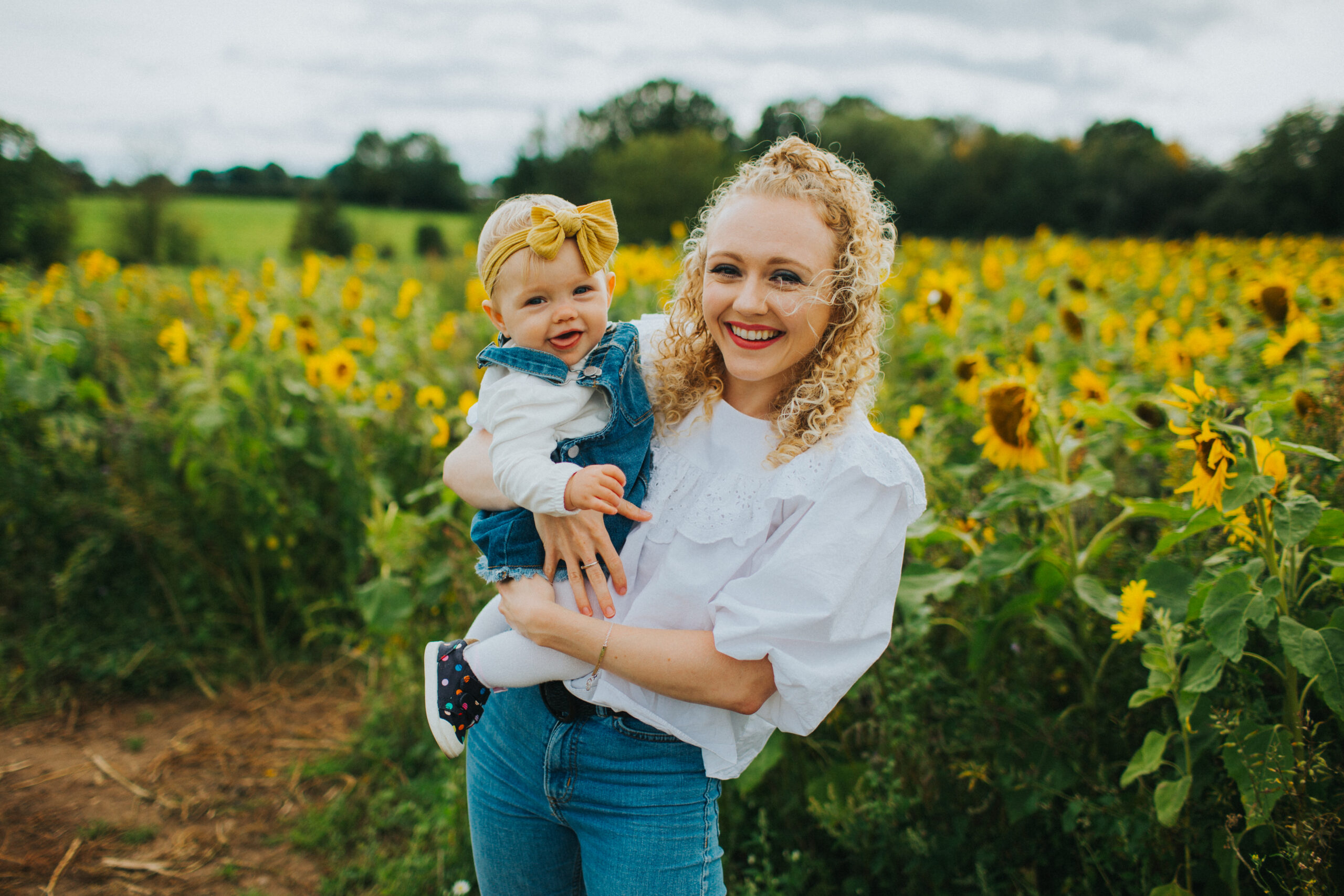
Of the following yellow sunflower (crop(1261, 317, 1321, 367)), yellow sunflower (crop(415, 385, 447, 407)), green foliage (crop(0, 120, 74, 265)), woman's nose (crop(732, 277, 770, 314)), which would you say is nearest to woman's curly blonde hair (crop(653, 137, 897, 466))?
woman's nose (crop(732, 277, 770, 314))

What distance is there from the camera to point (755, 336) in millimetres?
1400

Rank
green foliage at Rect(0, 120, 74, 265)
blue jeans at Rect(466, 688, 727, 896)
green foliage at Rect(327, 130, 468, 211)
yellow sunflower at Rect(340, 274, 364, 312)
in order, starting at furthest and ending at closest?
green foliage at Rect(327, 130, 468, 211), green foliage at Rect(0, 120, 74, 265), yellow sunflower at Rect(340, 274, 364, 312), blue jeans at Rect(466, 688, 727, 896)

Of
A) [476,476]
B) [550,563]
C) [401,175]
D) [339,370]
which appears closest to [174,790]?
[339,370]

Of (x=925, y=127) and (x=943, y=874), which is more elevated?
(x=925, y=127)

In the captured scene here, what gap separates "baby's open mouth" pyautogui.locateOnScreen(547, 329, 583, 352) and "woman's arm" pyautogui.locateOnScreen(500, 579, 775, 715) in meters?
0.55

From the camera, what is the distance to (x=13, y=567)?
358cm

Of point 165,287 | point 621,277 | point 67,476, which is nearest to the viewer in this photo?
point 67,476

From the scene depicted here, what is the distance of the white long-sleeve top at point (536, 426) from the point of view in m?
1.38

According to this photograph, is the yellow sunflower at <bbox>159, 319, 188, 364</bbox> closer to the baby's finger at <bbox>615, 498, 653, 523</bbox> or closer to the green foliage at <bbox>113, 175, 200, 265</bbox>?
the baby's finger at <bbox>615, 498, 653, 523</bbox>

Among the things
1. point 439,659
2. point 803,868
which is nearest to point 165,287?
point 439,659

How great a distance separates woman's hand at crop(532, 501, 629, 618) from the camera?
4.48ft

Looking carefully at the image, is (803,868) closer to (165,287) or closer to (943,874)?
(943,874)

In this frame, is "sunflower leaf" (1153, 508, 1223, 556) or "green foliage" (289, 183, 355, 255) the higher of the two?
"green foliage" (289, 183, 355, 255)

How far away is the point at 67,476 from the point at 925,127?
4600 cm
